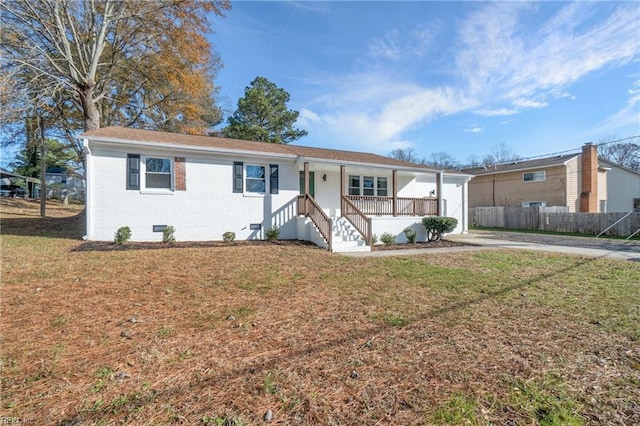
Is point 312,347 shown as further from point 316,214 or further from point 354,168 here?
point 354,168

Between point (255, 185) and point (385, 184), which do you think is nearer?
point (255, 185)

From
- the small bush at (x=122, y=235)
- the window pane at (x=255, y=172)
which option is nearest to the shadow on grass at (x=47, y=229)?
the small bush at (x=122, y=235)

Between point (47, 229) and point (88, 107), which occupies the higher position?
point (88, 107)

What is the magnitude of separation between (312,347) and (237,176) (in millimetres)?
9394

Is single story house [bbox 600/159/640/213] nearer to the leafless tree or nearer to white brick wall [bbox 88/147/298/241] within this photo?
the leafless tree

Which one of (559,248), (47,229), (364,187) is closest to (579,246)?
(559,248)

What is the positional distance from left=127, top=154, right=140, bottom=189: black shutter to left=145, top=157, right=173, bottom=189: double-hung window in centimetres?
30

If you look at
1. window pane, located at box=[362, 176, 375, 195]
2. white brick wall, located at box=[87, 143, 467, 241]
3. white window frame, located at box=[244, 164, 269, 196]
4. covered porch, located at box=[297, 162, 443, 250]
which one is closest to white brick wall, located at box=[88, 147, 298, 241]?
white brick wall, located at box=[87, 143, 467, 241]

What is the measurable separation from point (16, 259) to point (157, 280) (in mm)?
3858

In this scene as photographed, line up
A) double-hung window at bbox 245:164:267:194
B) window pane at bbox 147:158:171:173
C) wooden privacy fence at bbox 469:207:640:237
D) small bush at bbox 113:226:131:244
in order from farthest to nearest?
wooden privacy fence at bbox 469:207:640:237, double-hung window at bbox 245:164:267:194, window pane at bbox 147:158:171:173, small bush at bbox 113:226:131:244

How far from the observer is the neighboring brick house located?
77.7ft

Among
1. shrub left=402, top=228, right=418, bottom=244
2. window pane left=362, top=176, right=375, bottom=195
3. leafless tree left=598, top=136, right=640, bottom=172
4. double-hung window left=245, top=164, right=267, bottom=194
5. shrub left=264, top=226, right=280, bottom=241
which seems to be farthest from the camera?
leafless tree left=598, top=136, right=640, bottom=172

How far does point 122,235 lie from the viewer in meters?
9.36

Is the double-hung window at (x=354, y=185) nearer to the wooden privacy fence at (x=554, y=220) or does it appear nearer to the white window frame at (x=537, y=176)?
the wooden privacy fence at (x=554, y=220)
